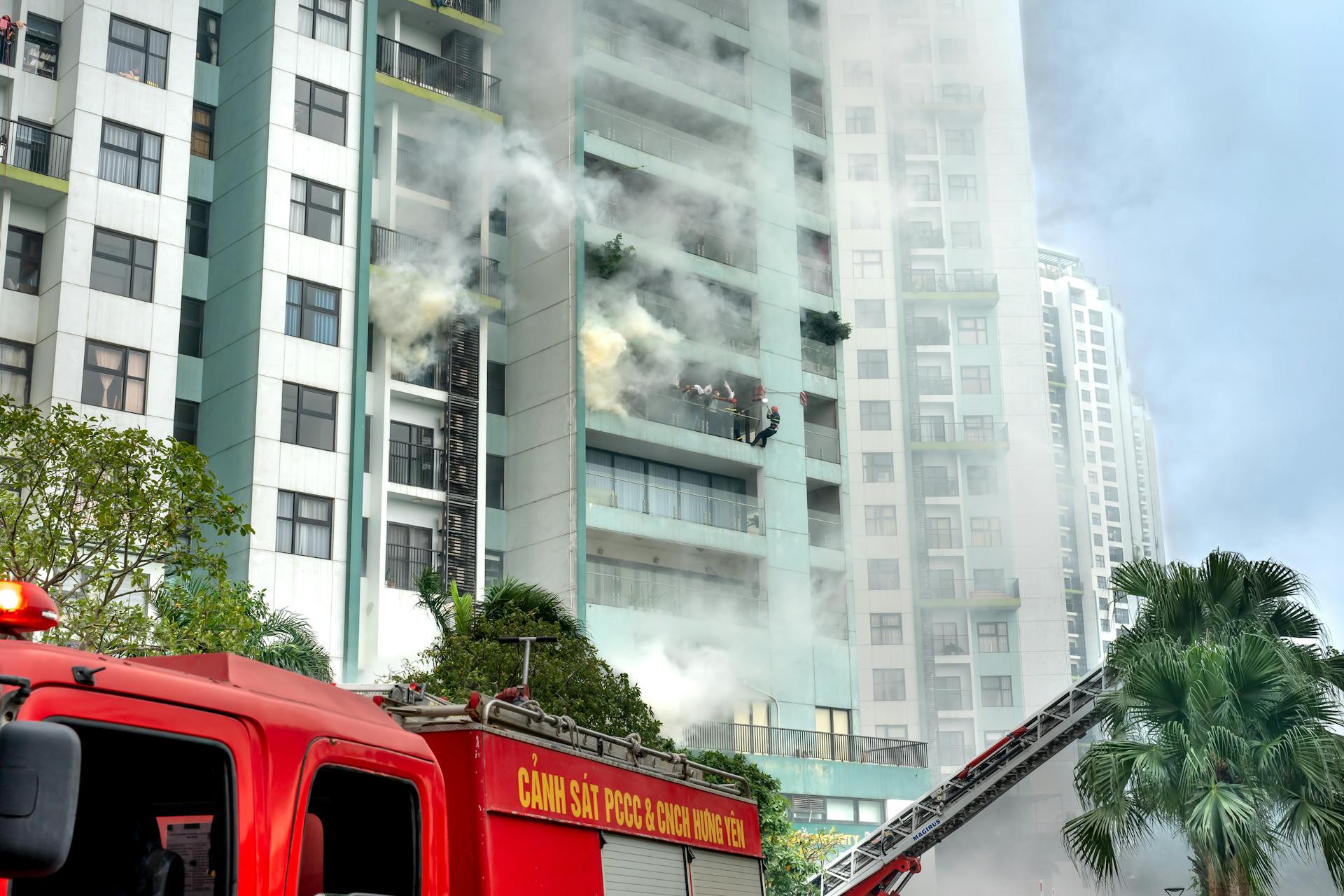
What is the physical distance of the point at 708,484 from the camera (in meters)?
52.4

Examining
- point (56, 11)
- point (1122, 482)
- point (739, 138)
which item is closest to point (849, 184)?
point (739, 138)

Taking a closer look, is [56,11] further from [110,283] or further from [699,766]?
[699,766]

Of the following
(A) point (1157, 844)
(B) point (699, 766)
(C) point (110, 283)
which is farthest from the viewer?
(A) point (1157, 844)

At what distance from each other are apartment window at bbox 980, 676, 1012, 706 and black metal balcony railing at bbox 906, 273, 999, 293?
76.2 feet

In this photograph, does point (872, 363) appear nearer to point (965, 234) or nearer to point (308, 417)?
point (965, 234)

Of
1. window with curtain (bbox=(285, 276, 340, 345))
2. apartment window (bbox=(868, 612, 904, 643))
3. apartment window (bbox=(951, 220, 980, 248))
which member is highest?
apartment window (bbox=(951, 220, 980, 248))

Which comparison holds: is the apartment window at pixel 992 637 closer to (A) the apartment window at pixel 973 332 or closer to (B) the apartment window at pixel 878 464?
(B) the apartment window at pixel 878 464

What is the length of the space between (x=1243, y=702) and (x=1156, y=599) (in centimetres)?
227

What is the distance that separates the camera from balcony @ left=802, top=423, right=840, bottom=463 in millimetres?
55281

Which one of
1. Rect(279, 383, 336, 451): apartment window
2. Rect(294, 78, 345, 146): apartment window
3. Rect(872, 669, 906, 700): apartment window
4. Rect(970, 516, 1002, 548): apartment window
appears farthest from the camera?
Rect(970, 516, 1002, 548): apartment window

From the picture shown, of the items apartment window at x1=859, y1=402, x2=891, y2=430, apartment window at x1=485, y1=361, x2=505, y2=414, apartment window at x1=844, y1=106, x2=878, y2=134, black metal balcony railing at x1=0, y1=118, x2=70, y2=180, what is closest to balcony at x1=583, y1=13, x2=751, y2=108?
apartment window at x1=485, y1=361, x2=505, y2=414

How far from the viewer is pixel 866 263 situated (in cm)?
8612

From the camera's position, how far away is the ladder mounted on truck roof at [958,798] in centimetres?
3167

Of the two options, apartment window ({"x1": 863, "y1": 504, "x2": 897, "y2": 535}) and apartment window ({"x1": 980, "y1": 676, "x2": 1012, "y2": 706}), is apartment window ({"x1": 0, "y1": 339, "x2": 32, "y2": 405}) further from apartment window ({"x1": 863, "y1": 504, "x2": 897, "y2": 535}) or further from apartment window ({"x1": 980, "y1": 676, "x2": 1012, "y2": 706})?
apartment window ({"x1": 980, "y1": 676, "x2": 1012, "y2": 706})
